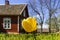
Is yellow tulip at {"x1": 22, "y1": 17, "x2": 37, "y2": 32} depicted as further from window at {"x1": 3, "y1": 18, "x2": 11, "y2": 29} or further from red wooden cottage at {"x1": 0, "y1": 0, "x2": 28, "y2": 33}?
window at {"x1": 3, "y1": 18, "x2": 11, "y2": 29}

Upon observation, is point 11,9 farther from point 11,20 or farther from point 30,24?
point 30,24

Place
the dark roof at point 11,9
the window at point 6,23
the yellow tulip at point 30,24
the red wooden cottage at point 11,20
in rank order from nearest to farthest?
the yellow tulip at point 30,24 → the red wooden cottage at point 11,20 → the window at point 6,23 → the dark roof at point 11,9

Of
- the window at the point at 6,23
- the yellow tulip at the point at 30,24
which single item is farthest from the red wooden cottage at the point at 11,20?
the yellow tulip at the point at 30,24

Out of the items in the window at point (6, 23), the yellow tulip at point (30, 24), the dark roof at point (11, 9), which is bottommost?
the window at point (6, 23)

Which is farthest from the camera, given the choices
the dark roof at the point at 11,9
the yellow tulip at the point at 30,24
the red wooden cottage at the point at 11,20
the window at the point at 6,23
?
the dark roof at the point at 11,9

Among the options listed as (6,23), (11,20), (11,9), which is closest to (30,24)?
(11,20)

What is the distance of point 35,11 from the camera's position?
123 feet

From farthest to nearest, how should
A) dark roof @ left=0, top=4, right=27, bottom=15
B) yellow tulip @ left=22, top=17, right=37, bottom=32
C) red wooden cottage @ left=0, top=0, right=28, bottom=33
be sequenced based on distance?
dark roof @ left=0, top=4, right=27, bottom=15 → red wooden cottage @ left=0, top=0, right=28, bottom=33 → yellow tulip @ left=22, top=17, right=37, bottom=32

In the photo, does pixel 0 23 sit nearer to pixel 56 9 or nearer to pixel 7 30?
pixel 7 30

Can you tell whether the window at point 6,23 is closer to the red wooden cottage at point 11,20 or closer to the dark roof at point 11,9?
the red wooden cottage at point 11,20

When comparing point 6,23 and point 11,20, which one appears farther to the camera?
point 6,23

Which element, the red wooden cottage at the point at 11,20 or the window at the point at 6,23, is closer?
the red wooden cottage at the point at 11,20

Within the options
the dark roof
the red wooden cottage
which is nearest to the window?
the red wooden cottage

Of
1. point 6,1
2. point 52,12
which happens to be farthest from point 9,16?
point 52,12
